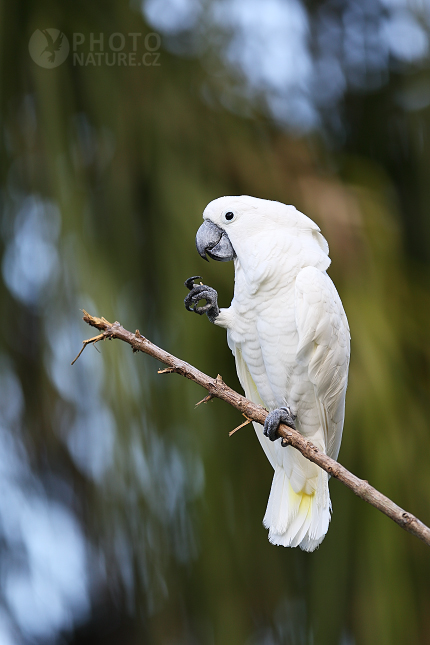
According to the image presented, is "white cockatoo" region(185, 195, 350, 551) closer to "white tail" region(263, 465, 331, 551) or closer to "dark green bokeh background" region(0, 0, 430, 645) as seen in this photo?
"white tail" region(263, 465, 331, 551)

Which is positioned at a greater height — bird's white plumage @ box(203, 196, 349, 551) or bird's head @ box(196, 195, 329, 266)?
bird's head @ box(196, 195, 329, 266)

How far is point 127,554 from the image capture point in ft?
4.20

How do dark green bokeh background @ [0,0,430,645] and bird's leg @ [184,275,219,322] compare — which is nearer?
bird's leg @ [184,275,219,322]

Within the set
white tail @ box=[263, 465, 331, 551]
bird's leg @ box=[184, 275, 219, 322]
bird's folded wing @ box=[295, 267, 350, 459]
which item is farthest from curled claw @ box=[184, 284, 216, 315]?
white tail @ box=[263, 465, 331, 551]

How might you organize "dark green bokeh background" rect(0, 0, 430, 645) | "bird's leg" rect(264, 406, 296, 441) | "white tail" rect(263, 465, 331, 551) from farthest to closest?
"dark green bokeh background" rect(0, 0, 430, 645)
"white tail" rect(263, 465, 331, 551)
"bird's leg" rect(264, 406, 296, 441)

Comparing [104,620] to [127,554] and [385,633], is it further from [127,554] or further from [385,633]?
[385,633]

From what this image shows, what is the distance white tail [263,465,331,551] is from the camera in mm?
1084

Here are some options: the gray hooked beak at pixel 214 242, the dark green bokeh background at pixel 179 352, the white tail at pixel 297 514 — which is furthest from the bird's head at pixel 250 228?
the white tail at pixel 297 514

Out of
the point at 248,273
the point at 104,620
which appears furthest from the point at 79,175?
the point at 104,620

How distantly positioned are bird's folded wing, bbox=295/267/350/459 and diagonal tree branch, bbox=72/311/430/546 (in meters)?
0.19

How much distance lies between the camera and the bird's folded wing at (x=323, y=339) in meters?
1.01

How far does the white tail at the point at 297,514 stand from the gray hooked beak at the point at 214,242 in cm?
47

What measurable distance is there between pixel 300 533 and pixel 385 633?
11.6 inches

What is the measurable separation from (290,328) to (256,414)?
240mm
